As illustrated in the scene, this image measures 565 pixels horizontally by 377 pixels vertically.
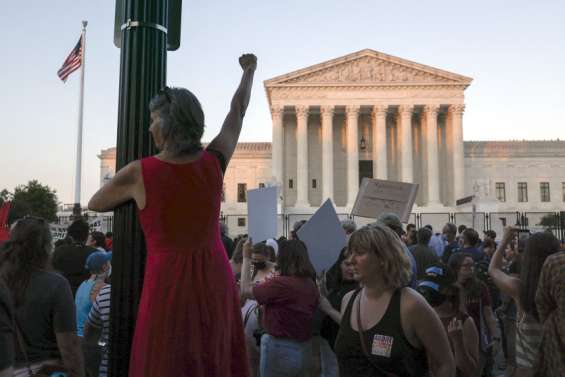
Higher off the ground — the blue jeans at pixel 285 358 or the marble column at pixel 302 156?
the marble column at pixel 302 156

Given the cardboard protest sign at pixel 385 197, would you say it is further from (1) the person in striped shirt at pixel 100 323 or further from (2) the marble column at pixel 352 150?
(2) the marble column at pixel 352 150

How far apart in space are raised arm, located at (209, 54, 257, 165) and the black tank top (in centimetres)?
121

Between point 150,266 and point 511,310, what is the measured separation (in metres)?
7.62

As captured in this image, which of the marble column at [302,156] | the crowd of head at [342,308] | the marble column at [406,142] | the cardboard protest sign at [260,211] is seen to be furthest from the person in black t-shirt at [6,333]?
the marble column at [406,142]

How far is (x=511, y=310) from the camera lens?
27.4 ft

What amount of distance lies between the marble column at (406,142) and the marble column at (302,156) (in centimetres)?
839

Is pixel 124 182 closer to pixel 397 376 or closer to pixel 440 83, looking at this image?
pixel 397 376

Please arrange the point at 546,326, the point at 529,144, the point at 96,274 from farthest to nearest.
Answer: the point at 529,144, the point at 96,274, the point at 546,326

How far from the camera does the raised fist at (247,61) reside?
2.85 meters

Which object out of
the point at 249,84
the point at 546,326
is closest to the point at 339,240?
the point at 546,326

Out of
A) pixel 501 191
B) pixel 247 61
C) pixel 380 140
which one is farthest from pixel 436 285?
pixel 501 191

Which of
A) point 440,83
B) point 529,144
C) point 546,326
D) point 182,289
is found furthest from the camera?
point 529,144

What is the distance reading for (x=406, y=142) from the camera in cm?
4678

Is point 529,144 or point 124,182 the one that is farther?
point 529,144
